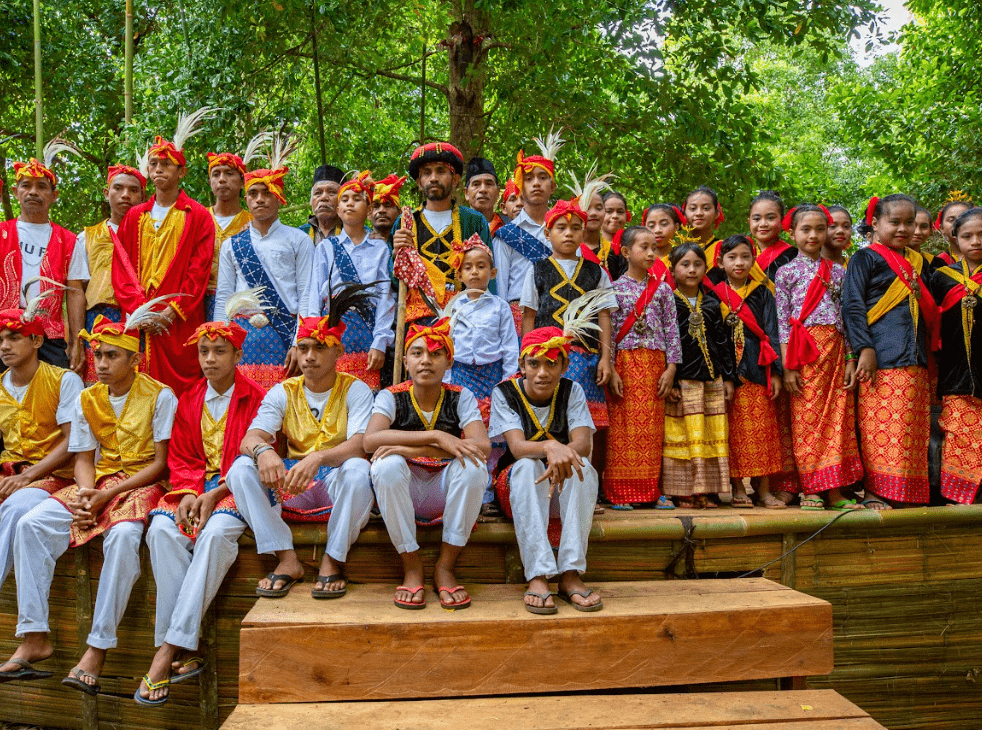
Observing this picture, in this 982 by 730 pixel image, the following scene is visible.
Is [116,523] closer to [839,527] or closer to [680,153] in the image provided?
[839,527]

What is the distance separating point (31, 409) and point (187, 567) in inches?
57.5

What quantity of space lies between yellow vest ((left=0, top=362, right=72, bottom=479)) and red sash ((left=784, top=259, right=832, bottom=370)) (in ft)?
14.4

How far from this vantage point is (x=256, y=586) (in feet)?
13.3

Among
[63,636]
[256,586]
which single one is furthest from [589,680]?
[63,636]

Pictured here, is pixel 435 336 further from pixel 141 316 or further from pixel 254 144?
pixel 254 144

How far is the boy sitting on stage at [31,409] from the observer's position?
450 centimetres

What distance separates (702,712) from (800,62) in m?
22.2

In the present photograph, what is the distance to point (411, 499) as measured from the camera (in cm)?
396

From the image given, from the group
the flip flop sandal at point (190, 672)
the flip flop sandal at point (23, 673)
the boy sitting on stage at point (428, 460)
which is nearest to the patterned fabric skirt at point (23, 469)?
the flip flop sandal at point (23, 673)

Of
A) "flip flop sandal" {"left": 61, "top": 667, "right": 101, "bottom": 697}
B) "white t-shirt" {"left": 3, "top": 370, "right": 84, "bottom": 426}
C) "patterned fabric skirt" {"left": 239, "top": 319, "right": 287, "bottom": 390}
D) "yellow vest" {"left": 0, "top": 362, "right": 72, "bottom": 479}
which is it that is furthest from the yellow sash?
"flip flop sandal" {"left": 61, "top": 667, "right": 101, "bottom": 697}

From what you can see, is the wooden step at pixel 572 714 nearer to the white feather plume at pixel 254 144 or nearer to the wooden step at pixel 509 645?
the wooden step at pixel 509 645

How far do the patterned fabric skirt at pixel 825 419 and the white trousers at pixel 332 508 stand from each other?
2795mm

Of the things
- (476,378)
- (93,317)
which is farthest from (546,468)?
(93,317)

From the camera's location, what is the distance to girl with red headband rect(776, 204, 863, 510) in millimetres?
4982
